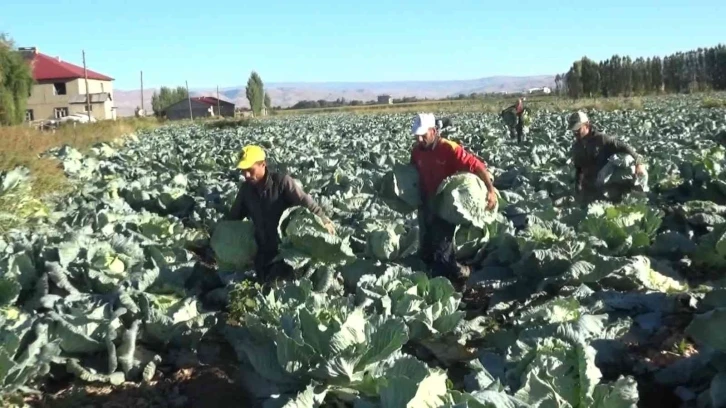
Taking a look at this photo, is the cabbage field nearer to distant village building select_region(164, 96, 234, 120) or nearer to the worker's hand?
the worker's hand

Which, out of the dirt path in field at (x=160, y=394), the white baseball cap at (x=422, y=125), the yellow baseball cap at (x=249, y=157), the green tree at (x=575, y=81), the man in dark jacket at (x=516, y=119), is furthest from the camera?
the green tree at (x=575, y=81)

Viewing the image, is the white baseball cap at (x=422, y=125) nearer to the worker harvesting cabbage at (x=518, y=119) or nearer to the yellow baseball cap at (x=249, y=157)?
the yellow baseball cap at (x=249, y=157)

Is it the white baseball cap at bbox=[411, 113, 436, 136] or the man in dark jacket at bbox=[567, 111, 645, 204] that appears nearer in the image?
the white baseball cap at bbox=[411, 113, 436, 136]

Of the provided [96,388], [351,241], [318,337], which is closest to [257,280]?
[351,241]

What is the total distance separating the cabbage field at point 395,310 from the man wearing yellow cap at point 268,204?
0.14 metres

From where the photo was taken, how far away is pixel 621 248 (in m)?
5.63

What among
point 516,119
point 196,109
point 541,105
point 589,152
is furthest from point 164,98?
point 589,152

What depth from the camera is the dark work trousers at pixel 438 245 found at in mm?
5953

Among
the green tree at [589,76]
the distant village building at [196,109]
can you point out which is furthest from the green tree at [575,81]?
the distant village building at [196,109]

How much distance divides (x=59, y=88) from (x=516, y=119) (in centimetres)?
5811

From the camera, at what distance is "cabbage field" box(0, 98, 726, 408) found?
3.46 metres

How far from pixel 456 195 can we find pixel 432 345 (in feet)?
4.54

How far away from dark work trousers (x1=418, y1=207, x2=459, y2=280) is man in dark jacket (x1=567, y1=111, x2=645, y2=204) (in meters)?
2.54

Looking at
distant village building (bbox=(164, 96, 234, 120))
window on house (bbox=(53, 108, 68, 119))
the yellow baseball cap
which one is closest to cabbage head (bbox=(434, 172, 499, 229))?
the yellow baseball cap
